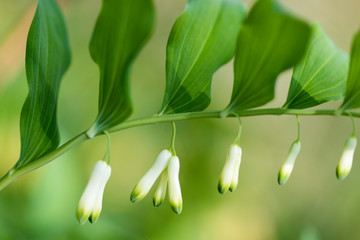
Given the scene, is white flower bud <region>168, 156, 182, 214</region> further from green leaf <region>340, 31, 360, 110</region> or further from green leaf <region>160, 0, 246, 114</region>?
green leaf <region>340, 31, 360, 110</region>

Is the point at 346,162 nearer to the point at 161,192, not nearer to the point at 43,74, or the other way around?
the point at 161,192

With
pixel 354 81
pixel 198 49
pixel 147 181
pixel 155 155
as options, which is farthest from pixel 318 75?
pixel 155 155

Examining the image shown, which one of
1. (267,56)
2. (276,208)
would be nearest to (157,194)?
(267,56)

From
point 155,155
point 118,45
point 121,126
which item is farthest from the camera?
point 155,155

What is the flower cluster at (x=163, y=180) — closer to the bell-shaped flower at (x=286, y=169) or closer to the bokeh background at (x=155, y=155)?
the bell-shaped flower at (x=286, y=169)

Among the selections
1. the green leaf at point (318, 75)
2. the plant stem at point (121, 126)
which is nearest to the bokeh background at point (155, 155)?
the plant stem at point (121, 126)

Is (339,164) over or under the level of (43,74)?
under

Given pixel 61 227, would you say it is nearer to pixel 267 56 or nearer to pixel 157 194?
pixel 157 194

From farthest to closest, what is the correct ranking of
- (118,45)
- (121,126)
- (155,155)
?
(155,155)
(121,126)
(118,45)
